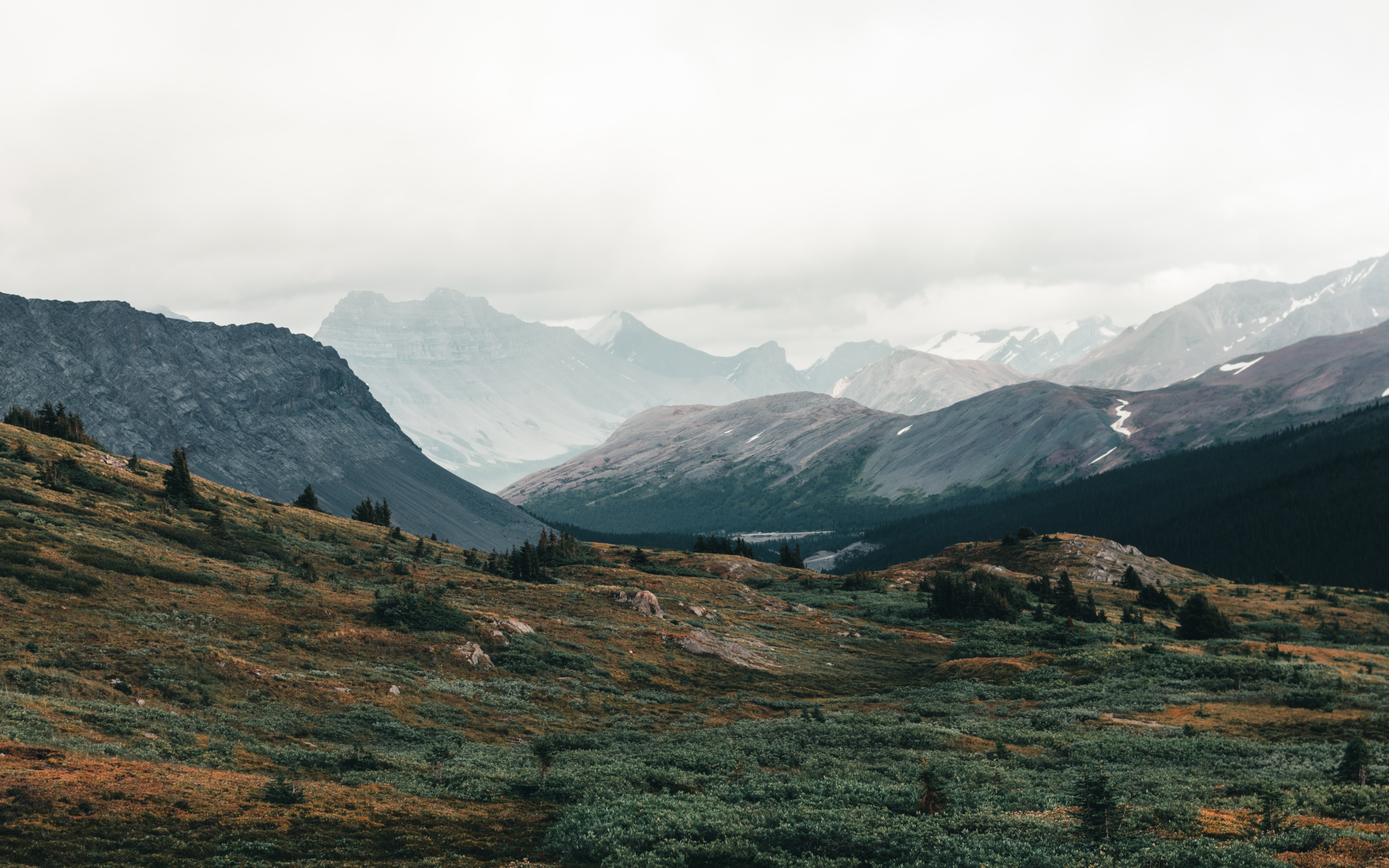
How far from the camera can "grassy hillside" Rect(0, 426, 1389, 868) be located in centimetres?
2211

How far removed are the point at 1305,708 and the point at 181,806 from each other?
59.2 metres

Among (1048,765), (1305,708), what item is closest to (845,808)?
(1048,765)

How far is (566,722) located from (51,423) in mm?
87278

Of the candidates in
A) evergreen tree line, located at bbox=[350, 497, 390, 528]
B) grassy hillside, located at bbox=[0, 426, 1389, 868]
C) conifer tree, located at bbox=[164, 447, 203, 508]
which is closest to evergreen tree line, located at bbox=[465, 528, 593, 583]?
grassy hillside, located at bbox=[0, 426, 1389, 868]

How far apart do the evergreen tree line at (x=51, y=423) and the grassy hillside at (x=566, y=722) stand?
13.6m

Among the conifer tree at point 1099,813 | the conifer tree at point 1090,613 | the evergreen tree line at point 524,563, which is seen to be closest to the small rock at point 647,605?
the evergreen tree line at point 524,563

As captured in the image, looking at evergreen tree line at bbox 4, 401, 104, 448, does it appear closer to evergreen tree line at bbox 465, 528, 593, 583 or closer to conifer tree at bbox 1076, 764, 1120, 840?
evergreen tree line at bbox 465, 528, 593, 583

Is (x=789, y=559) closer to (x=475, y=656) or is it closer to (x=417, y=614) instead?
(x=417, y=614)

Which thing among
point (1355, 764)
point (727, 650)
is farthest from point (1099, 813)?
point (727, 650)

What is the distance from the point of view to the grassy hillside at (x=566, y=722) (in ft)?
72.5

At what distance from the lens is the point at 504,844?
22.9 meters

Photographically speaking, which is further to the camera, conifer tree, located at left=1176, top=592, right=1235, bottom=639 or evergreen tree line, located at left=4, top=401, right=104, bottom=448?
evergreen tree line, located at left=4, top=401, right=104, bottom=448

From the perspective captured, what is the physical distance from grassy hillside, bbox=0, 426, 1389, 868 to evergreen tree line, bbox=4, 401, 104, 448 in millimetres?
13587

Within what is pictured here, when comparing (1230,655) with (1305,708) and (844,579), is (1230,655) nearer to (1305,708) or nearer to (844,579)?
(1305,708)
